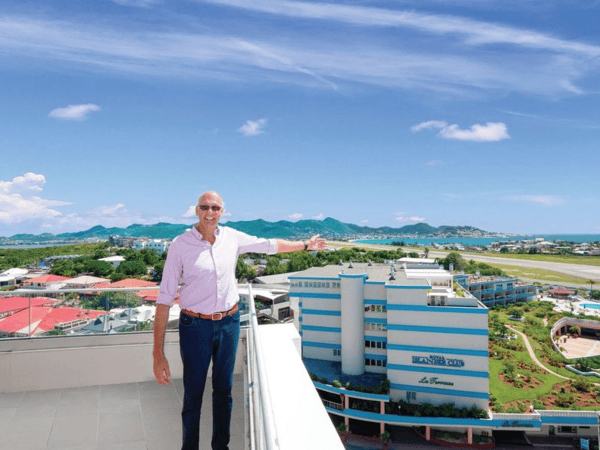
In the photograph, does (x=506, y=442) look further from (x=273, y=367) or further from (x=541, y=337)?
(x=273, y=367)

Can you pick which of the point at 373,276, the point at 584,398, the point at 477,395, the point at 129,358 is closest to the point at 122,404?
the point at 129,358

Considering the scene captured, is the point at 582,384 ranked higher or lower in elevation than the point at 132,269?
lower

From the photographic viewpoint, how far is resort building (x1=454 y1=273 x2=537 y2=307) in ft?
120

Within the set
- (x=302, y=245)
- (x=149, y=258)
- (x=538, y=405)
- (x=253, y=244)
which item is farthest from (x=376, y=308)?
(x=149, y=258)

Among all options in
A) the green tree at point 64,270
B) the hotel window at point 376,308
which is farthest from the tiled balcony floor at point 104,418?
the green tree at point 64,270

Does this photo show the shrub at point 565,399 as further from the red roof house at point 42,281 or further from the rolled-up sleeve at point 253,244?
the red roof house at point 42,281

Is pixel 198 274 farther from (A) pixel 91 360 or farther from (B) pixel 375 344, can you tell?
(B) pixel 375 344

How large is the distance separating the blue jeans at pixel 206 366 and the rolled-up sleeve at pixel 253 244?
0.33 m

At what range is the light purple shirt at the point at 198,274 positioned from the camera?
6.07ft

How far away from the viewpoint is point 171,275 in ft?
6.11

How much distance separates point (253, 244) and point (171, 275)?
43cm

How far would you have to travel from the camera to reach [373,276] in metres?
18.9

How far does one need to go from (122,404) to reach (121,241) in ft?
358

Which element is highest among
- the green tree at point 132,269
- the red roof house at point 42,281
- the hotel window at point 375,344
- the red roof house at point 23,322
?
the red roof house at point 23,322
